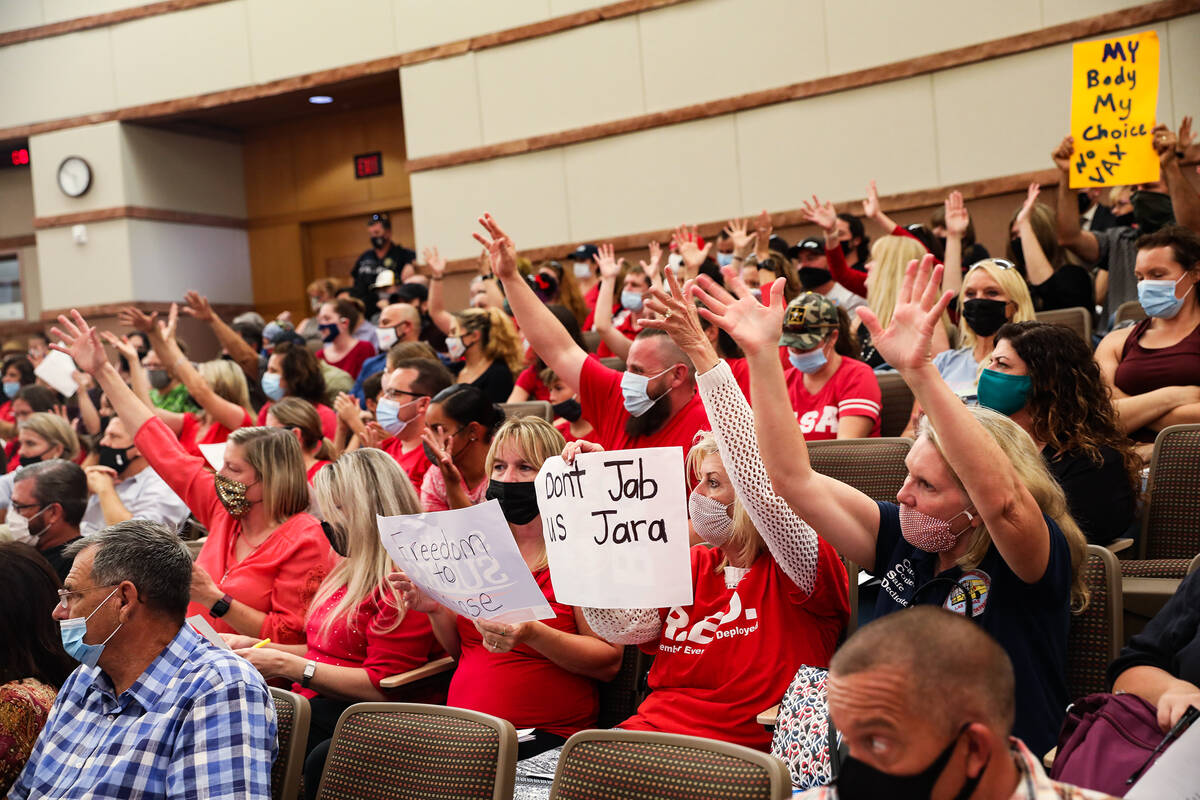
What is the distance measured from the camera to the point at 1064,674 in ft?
7.45

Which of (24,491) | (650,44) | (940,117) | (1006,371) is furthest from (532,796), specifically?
(650,44)

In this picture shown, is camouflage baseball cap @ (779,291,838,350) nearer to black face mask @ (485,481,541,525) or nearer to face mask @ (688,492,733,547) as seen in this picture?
black face mask @ (485,481,541,525)

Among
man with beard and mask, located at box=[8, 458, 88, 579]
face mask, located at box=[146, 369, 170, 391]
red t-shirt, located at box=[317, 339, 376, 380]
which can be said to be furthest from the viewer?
red t-shirt, located at box=[317, 339, 376, 380]

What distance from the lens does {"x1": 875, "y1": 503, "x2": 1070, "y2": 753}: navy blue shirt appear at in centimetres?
218

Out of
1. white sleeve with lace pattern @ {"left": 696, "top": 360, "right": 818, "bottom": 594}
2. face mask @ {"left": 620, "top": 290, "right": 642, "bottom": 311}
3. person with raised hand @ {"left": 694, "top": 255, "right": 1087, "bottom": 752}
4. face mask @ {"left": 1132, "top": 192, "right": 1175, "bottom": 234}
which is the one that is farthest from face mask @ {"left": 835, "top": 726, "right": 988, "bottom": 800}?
face mask @ {"left": 620, "top": 290, "right": 642, "bottom": 311}

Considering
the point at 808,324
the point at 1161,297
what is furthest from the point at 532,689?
the point at 1161,297

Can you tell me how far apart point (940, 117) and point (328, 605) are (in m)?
5.70

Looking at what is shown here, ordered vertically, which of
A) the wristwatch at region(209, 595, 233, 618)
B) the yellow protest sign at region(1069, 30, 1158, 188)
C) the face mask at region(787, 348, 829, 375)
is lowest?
the wristwatch at region(209, 595, 233, 618)

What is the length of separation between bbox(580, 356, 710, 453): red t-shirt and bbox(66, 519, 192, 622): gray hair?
5.35 feet

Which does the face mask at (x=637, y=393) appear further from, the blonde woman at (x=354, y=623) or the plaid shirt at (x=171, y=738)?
the plaid shirt at (x=171, y=738)

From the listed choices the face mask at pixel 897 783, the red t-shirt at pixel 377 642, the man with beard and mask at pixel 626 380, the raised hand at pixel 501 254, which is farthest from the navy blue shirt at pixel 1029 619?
→ the raised hand at pixel 501 254

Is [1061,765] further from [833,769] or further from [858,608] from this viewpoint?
[858,608]

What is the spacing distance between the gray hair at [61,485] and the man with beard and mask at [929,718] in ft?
11.9

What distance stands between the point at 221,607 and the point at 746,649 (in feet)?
5.48
